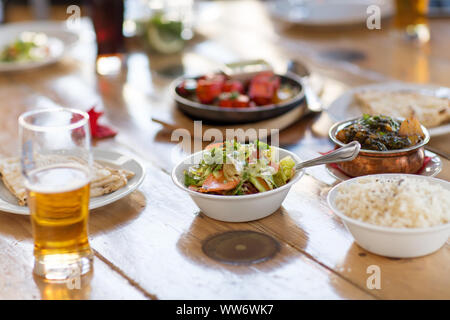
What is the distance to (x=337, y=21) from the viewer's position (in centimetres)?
305

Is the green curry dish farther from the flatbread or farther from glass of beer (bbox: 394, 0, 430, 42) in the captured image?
glass of beer (bbox: 394, 0, 430, 42)

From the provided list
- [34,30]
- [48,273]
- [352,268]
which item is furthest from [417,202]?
[34,30]

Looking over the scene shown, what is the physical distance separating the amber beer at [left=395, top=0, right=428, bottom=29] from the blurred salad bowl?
172cm

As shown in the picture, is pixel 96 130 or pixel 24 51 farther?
pixel 24 51

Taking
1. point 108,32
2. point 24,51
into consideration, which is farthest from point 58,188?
point 24,51

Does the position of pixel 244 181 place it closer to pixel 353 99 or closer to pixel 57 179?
pixel 57 179

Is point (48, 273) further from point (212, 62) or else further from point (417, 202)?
point (212, 62)

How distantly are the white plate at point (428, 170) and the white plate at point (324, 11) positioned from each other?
166cm

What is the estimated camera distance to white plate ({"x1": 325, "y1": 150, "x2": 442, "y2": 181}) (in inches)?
57.7

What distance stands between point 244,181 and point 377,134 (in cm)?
37

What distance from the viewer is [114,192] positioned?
1441mm

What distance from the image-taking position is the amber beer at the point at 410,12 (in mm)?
2809

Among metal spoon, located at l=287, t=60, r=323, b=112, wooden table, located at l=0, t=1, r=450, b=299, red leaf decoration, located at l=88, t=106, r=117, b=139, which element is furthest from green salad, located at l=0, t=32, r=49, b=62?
metal spoon, located at l=287, t=60, r=323, b=112

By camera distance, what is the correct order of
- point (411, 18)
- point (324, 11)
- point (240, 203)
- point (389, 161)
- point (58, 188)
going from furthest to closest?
point (324, 11) < point (411, 18) < point (389, 161) < point (240, 203) < point (58, 188)
